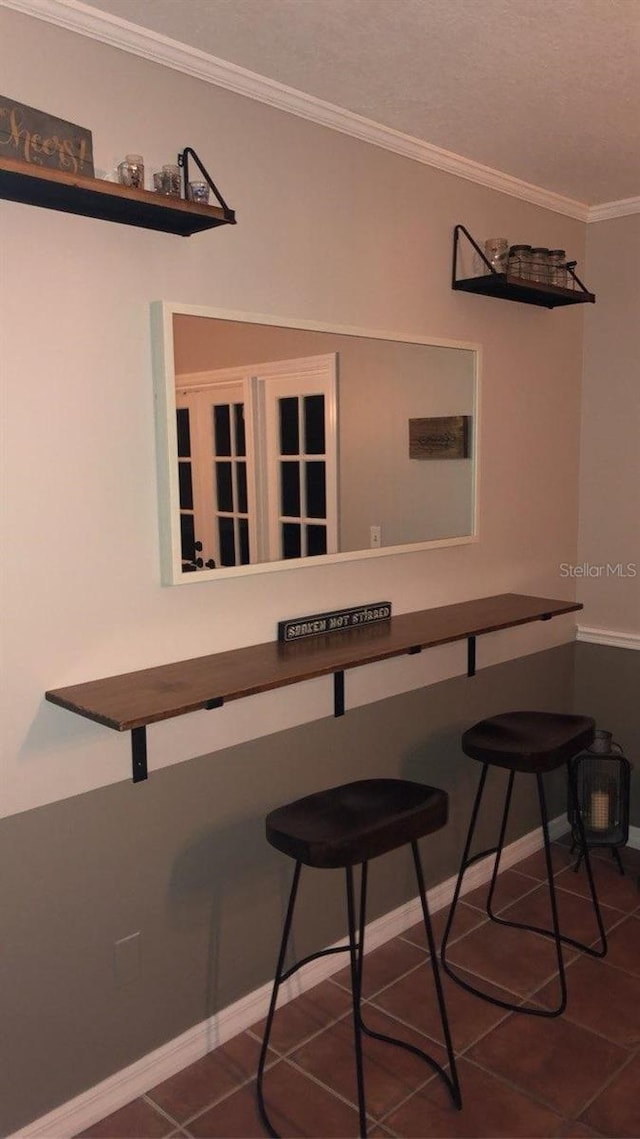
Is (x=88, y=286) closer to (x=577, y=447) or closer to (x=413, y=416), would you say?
(x=413, y=416)

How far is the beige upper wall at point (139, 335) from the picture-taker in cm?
185

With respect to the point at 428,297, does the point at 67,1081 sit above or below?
below

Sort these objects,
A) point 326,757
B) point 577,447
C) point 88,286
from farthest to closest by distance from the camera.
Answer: point 577,447
point 326,757
point 88,286

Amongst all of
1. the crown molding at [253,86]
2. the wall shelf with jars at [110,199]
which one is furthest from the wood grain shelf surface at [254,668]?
the crown molding at [253,86]

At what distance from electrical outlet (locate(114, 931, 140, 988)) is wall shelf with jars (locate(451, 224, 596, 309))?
2114 mm

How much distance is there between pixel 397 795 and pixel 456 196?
1.86 metres

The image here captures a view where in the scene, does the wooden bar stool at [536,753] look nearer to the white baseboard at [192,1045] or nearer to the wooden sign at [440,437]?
the white baseboard at [192,1045]

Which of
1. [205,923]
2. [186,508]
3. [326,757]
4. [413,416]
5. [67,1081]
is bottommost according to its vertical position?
[67,1081]

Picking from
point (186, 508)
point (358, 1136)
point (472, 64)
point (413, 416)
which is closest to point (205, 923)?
point (358, 1136)

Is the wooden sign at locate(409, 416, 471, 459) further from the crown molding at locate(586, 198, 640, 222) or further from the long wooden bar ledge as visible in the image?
the crown molding at locate(586, 198, 640, 222)

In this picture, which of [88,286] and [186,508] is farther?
[186,508]

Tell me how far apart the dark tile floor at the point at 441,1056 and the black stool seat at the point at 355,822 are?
0.66 m

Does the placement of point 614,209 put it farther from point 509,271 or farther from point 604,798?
point 604,798

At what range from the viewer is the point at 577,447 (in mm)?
3482
